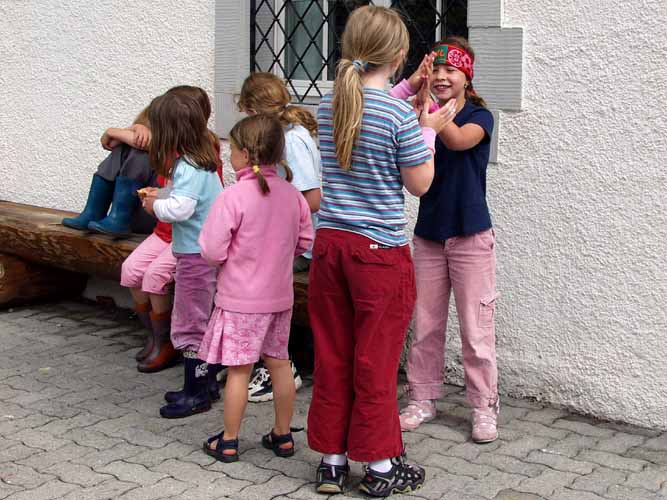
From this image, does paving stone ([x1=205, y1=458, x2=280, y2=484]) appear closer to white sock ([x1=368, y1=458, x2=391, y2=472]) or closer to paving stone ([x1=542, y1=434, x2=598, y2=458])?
white sock ([x1=368, y1=458, x2=391, y2=472])

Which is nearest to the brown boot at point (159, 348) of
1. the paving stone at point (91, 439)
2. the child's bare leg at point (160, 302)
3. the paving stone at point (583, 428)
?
the child's bare leg at point (160, 302)

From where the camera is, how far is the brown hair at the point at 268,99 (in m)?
4.46

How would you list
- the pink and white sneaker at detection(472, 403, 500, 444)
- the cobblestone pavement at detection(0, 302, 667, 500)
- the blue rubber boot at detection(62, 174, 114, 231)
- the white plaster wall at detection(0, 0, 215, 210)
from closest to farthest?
the cobblestone pavement at detection(0, 302, 667, 500) → the pink and white sneaker at detection(472, 403, 500, 444) → the blue rubber boot at detection(62, 174, 114, 231) → the white plaster wall at detection(0, 0, 215, 210)

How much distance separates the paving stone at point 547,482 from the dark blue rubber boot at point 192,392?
5.18 ft

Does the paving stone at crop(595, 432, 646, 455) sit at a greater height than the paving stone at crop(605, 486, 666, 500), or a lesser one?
greater

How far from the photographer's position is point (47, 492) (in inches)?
146

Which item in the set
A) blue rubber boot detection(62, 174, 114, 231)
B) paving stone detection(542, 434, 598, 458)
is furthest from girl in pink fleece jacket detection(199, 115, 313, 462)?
blue rubber boot detection(62, 174, 114, 231)

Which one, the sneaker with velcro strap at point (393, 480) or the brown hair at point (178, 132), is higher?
Answer: the brown hair at point (178, 132)

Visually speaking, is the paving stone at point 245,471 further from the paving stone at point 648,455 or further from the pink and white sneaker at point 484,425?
the paving stone at point 648,455

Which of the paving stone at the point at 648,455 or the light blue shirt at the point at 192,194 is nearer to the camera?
the paving stone at the point at 648,455

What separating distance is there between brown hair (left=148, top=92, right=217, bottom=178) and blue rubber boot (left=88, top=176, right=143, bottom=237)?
1.21m

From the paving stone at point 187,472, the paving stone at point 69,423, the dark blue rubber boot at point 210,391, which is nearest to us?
the paving stone at point 187,472

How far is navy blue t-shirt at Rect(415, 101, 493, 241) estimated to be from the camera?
4.12m

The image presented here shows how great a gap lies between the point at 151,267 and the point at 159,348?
48 cm
